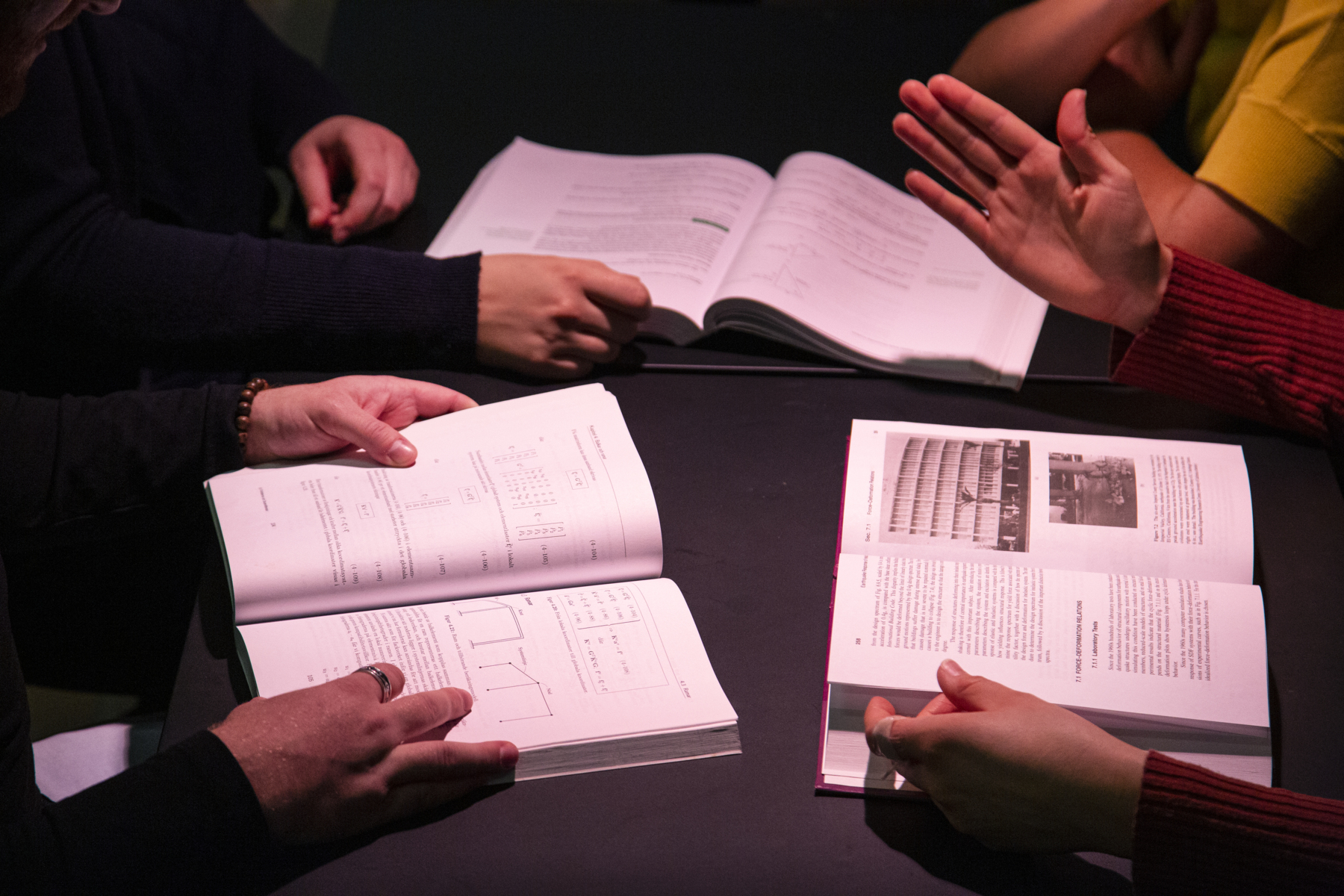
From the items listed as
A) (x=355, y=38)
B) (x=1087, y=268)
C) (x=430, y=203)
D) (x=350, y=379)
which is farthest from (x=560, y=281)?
(x=355, y=38)

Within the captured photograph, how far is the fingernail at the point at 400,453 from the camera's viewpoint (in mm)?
922

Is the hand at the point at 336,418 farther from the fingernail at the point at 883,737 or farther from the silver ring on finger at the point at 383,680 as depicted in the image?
the fingernail at the point at 883,737

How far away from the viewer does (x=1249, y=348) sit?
39.7 inches

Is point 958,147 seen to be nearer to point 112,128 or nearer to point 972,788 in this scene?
point 972,788

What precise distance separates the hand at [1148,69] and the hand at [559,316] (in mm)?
779

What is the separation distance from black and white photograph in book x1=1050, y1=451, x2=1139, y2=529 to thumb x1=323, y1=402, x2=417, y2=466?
0.56 meters

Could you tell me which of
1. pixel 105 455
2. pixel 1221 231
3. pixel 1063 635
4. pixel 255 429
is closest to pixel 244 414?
pixel 255 429

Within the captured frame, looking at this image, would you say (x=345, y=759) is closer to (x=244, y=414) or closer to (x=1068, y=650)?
(x=244, y=414)

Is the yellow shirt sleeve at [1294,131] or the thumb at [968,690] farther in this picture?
the yellow shirt sleeve at [1294,131]

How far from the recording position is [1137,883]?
688 millimetres

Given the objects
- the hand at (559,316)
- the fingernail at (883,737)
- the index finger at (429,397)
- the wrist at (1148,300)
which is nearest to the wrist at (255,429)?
the index finger at (429,397)

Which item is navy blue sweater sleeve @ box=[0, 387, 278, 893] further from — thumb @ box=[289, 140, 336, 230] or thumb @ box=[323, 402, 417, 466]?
thumb @ box=[289, 140, 336, 230]

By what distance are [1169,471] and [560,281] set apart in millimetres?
608

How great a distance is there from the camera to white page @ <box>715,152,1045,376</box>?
1116 mm
